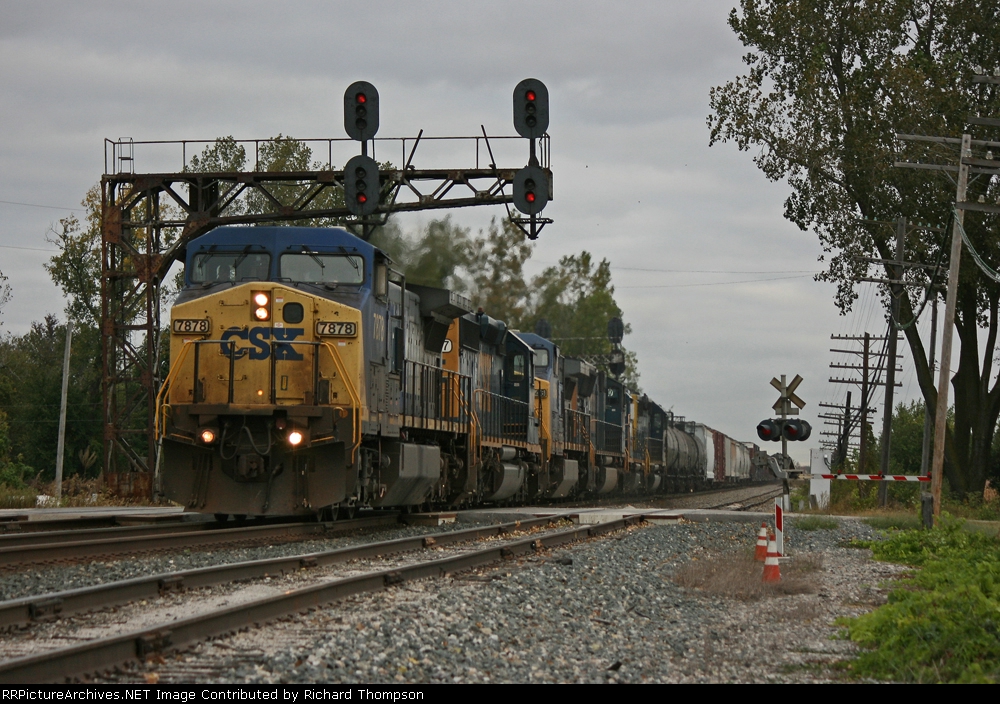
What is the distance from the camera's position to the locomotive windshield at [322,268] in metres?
15.2

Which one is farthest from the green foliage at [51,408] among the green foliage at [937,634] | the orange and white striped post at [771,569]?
the green foliage at [937,634]

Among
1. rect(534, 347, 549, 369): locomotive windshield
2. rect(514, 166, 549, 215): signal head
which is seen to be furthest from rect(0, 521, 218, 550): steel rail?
rect(534, 347, 549, 369): locomotive windshield

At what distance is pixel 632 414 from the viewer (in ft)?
132

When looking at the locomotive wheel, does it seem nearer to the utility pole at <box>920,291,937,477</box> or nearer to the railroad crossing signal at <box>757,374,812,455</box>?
the railroad crossing signal at <box>757,374,812,455</box>

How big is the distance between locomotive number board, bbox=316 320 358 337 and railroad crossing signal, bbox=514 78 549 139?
4.30 m

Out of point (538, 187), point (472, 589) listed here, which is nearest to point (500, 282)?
point (538, 187)

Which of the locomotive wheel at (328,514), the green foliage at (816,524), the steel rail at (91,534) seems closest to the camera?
the steel rail at (91,534)

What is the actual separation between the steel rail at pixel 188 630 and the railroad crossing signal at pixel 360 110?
7.52 meters

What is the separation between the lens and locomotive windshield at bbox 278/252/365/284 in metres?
15.2

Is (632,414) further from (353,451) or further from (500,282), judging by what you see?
(353,451)

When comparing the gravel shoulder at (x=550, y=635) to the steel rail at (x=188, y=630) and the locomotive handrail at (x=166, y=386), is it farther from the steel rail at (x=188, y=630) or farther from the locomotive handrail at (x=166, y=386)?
the locomotive handrail at (x=166, y=386)

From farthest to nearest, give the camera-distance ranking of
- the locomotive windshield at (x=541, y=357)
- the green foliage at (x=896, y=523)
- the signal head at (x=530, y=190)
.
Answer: the locomotive windshield at (x=541, y=357), the green foliage at (x=896, y=523), the signal head at (x=530, y=190)

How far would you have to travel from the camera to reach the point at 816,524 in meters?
20.2
